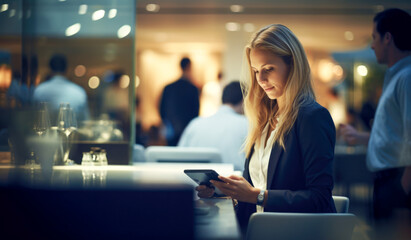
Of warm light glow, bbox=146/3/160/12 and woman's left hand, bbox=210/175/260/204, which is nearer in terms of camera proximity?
woman's left hand, bbox=210/175/260/204

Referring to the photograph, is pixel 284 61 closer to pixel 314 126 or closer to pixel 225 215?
pixel 314 126

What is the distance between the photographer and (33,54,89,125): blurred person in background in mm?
3171

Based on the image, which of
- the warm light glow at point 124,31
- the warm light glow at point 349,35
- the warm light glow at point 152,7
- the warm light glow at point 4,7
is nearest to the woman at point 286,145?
the warm light glow at point 124,31

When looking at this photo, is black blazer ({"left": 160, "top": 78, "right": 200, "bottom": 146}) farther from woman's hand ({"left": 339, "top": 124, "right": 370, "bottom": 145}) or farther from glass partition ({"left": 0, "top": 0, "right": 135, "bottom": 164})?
woman's hand ({"left": 339, "top": 124, "right": 370, "bottom": 145})

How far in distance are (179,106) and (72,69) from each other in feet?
9.28

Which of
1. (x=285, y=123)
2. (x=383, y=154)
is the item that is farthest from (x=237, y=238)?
(x=383, y=154)

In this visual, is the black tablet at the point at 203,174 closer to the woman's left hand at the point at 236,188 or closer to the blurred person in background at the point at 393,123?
the woman's left hand at the point at 236,188

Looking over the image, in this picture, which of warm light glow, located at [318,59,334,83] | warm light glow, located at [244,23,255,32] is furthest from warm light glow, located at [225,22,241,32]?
warm light glow, located at [318,59,334,83]

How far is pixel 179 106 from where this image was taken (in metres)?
6.39

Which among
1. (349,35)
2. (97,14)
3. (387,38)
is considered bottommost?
(387,38)

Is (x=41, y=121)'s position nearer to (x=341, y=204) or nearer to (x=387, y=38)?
(x=341, y=204)

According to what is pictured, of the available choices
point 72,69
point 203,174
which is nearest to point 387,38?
point 203,174

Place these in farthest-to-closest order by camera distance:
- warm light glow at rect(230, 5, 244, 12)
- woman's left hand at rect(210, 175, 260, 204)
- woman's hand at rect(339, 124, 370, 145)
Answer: warm light glow at rect(230, 5, 244, 12), woman's hand at rect(339, 124, 370, 145), woman's left hand at rect(210, 175, 260, 204)

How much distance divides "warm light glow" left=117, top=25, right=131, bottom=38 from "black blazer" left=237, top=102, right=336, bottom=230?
4.73 ft
